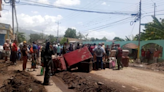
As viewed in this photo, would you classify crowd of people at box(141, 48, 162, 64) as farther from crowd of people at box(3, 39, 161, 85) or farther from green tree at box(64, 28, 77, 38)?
green tree at box(64, 28, 77, 38)

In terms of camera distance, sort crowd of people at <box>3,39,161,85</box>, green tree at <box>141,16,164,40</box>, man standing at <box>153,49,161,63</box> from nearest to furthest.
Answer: crowd of people at <box>3,39,161,85</box>, man standing at <box>153,49,161,63</box>, green tree at <box>141,16,164,40</box>

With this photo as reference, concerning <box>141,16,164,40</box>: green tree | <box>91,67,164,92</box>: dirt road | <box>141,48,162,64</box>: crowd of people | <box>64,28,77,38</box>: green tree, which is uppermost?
<box>64,28,77,38</box>: green tree

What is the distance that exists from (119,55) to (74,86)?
5.94 m

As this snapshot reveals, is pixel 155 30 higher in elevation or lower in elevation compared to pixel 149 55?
higher

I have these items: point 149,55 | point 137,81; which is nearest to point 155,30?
point 149,55

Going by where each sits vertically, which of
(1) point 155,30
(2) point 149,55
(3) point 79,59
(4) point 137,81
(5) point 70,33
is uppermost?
(5) point 70,33

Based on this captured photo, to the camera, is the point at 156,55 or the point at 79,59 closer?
the point at 79,59

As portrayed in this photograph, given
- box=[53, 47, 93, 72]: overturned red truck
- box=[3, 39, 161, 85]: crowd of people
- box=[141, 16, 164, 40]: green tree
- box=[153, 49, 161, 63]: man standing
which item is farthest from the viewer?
box=[141, 16, 164, 40]: green tree

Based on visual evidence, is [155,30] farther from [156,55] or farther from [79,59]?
[79,59]

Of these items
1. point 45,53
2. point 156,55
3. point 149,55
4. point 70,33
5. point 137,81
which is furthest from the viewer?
point 70,33

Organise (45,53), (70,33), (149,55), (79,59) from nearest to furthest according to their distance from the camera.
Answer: (45,53) → (79,59) → (149,55) → (70,33)

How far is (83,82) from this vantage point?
22.6 feet

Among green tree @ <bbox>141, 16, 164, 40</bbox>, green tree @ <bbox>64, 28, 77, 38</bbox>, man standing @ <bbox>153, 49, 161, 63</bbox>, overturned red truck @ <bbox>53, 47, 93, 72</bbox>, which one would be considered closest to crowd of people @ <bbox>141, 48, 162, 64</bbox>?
man standing @ <bbox>153, 49, 161, 63</bbox>

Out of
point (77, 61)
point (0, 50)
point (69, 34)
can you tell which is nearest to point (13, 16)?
point (0, 50)
